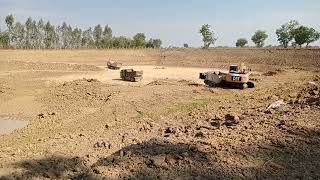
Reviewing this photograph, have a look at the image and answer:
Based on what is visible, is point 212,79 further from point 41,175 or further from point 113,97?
point 41,175

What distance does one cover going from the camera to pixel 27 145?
13.7 meters

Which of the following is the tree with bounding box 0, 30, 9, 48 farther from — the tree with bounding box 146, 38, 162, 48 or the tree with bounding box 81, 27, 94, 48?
the tree with bounding box 146, 38, 162, 48

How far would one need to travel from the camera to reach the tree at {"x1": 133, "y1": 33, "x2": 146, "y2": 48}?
308 feet

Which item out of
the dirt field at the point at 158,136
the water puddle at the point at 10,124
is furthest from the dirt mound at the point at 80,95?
the water puddle at the point at 10,124

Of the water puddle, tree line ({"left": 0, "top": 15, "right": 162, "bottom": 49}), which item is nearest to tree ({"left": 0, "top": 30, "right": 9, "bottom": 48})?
tree line ({"left": 0, "top": 15, "right": 162, "bottom": 49})

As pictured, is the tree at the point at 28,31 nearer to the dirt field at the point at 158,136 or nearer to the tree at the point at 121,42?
the tree at the point at 121,42

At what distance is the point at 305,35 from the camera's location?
7131 centimetres

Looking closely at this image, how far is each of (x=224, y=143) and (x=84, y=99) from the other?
14950mm

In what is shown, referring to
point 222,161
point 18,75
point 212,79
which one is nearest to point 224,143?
point 222,161

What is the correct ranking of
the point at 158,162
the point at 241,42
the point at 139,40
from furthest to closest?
1. the point at 241,42
2. the point at 139,40
3. the point at 158,162

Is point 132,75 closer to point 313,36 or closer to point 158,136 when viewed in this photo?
point 158,136

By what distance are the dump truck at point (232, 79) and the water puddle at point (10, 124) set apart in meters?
11.6

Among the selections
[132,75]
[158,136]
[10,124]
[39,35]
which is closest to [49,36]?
[39,35]

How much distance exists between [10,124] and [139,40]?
252 feet
